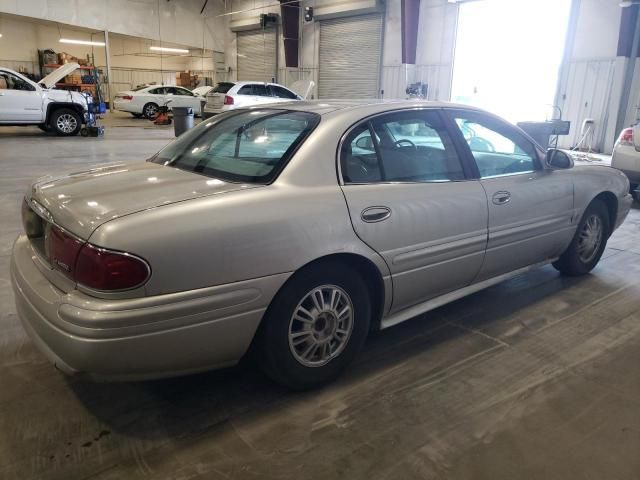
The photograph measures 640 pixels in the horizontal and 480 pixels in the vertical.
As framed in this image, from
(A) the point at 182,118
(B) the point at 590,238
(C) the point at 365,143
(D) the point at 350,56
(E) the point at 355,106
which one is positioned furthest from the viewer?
(D) the point at 350,56

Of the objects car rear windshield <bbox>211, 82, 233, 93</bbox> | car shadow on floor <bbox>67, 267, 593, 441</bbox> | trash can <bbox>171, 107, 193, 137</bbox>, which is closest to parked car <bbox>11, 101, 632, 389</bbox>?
car shadow on floor <bbox>67, 267, 593, 441</bbox>

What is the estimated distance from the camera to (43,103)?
12.7 meters

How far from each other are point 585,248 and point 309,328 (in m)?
2.77

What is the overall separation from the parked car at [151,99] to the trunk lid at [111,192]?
18.9m

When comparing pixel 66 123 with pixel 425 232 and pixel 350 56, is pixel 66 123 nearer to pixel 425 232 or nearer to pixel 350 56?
pixel 350 56

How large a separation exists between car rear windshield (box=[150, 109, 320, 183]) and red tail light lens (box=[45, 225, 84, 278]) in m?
0.73

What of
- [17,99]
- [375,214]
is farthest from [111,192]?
[17,99]

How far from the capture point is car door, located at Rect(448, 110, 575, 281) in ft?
10.0

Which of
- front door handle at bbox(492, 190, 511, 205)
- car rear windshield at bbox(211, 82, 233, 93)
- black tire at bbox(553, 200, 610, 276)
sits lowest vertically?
black tire at bbox(553, 200, 610, 276)

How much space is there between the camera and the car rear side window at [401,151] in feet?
8.20

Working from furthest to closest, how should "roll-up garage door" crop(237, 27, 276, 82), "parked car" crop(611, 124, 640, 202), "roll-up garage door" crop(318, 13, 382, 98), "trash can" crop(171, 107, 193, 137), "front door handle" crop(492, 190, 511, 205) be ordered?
"roll-up garage door" crop(237, 27, 276, 82)
"roll-up garage door" crop(318, 13, 382, 98)
"trash can" crop(171, 107, 193, 137)
"parked car" crop(611, 124, 640, 202)
"front door handle" crop(492, 190, 511, 205)

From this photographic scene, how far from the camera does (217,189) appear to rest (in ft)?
7.14

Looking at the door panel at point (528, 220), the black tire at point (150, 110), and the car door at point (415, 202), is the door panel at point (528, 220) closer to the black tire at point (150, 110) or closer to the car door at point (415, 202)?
the car door at point (415, 202)

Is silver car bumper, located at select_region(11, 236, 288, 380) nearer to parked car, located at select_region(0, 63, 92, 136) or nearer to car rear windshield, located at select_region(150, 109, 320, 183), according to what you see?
car rear windshield, located at select_region(150, 109, 320, 183)
